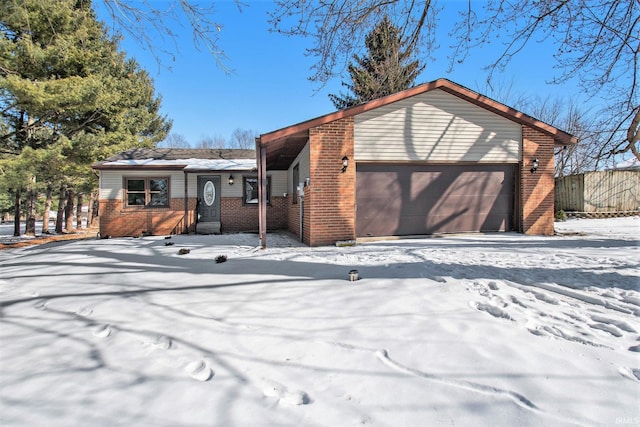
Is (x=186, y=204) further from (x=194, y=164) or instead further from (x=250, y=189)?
(x=250, y=189)

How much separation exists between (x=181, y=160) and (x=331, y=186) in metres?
8.35

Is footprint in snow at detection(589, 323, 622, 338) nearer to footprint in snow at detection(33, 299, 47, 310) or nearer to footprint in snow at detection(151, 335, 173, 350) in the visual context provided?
footprint in snow at detection(151, 335, 173, 350)

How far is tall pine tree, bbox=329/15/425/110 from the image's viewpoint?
278 inches

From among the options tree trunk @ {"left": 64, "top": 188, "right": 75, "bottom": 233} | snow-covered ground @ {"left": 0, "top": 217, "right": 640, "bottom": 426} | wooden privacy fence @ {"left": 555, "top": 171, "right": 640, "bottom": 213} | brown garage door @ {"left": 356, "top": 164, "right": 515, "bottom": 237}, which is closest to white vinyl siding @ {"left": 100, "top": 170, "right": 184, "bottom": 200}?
snow-covered ground @ {"left": 0, "top": 217, "right": 640, "bottom": 426}

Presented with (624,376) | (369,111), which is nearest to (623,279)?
(624,376)

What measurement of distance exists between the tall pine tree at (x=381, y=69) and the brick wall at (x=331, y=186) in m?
1.77

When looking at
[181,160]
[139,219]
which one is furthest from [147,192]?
[181,160]

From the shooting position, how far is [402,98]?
25.5 ft

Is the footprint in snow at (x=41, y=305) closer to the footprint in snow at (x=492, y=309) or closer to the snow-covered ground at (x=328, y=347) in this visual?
the snow-covered ground at (x=328, y=347)

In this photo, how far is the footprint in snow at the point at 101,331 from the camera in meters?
2.71

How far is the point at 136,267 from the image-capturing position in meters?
5.35

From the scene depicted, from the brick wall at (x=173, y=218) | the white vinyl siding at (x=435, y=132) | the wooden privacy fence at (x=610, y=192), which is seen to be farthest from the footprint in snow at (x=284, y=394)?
the wooden privacy fence at (x=610, y=192)

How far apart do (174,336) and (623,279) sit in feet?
17.6

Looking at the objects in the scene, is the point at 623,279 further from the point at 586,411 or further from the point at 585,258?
the point at 586,411
